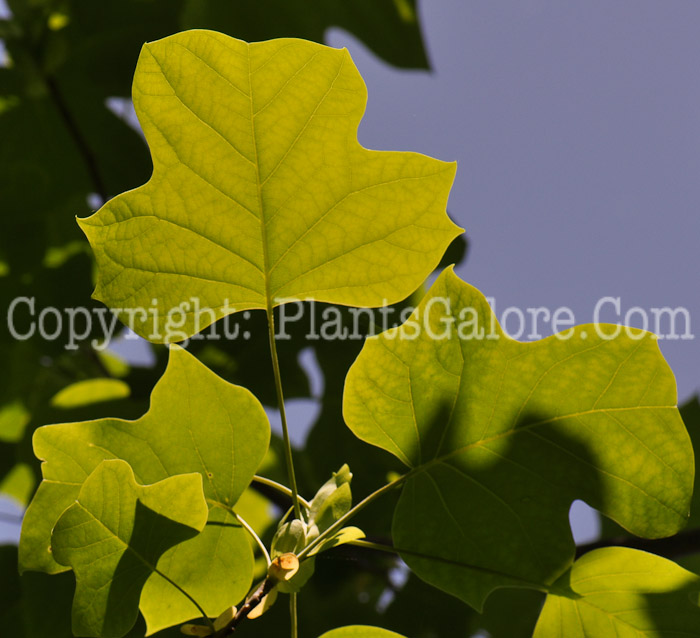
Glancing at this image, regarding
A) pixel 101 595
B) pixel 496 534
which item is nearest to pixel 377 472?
pixel 496 534

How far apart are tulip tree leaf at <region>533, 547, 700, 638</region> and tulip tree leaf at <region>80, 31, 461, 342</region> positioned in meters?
0.52

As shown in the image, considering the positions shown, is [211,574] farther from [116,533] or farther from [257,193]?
[257,193]

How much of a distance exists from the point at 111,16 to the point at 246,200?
2043 millimetres

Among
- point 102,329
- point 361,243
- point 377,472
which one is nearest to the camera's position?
point 361,243

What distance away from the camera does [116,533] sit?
874 millimetres

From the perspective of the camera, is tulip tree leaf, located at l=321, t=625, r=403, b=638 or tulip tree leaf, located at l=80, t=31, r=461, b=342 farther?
tulip tree leaf, located at l=321, t=625, r=403, b=638

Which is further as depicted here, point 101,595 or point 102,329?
point 102,329

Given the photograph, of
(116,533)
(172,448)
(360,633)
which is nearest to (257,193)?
(172,448)

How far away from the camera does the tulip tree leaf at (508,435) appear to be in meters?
0.90

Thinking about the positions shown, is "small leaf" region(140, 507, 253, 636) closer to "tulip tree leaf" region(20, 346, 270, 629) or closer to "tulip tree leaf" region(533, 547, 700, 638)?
"tulip tree leaf" region(20, 346, 270, 629)

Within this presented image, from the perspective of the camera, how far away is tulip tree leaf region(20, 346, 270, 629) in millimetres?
951

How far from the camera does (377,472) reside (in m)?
2.12

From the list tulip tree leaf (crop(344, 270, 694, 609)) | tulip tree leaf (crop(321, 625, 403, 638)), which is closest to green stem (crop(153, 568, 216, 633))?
tulip tree leaf (crop(321, 625, 403, 638))

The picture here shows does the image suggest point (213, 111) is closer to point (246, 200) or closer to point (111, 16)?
point (246, 200)
